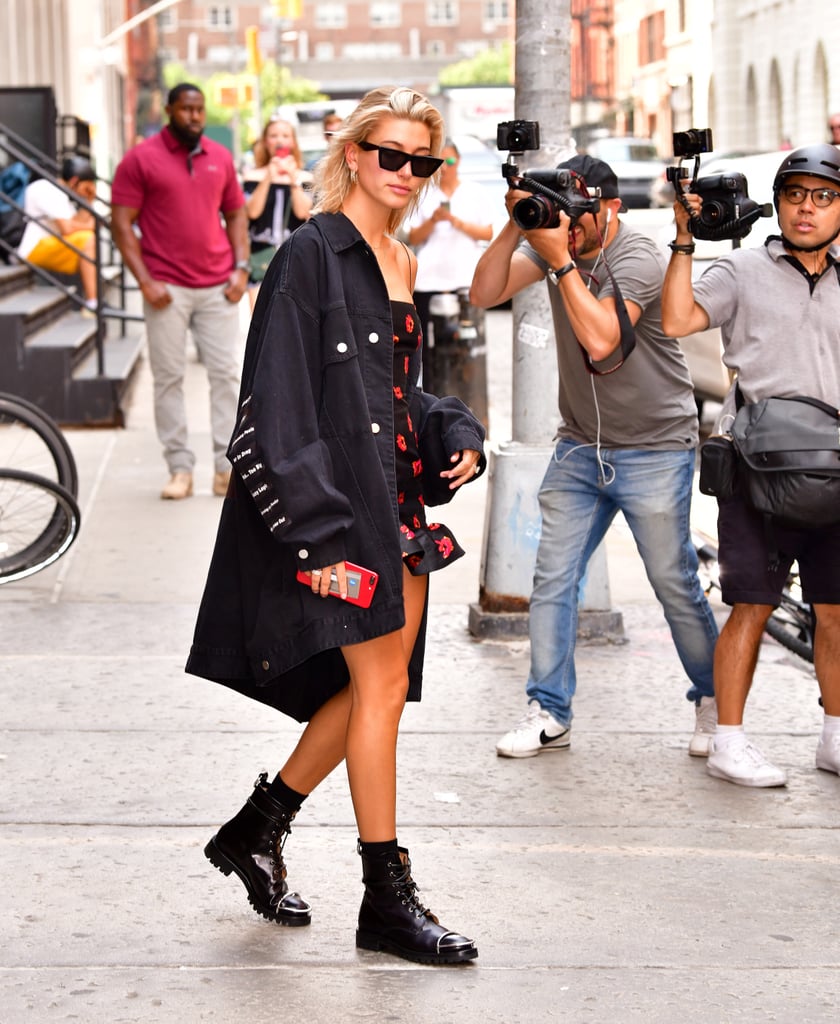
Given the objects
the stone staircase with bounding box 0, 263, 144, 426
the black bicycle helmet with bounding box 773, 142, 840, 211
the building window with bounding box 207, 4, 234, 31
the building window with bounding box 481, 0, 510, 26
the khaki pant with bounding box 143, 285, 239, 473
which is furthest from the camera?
the building window with bounding box 207, 4, 234, 31

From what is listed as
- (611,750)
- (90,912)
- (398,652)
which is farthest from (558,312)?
(90,912)

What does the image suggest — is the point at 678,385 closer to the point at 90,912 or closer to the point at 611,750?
the point at 611,750

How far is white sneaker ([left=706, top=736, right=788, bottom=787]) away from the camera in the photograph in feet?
17.1

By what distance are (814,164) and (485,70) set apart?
112276 millimetres

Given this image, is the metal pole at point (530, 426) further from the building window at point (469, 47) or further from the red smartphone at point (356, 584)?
the building window at point (469, 47)

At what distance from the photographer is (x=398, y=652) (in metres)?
3.87

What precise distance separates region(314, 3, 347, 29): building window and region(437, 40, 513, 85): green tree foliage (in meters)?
16.0

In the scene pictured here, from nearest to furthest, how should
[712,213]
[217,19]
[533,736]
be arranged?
[712,213]
[533,736]
[217,19]

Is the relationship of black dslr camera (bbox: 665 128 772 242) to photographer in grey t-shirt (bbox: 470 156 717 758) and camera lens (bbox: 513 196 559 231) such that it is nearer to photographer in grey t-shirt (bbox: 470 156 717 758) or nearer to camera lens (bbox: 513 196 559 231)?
photographer in grey t-shirt (bbox: 470 156 717 758)

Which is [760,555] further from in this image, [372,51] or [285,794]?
[372,51]

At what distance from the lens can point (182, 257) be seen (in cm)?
964

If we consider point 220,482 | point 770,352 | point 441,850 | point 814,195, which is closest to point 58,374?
point 220,482

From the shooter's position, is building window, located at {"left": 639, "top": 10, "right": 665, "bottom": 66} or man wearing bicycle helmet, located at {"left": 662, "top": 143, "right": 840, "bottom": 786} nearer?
man wearing bicycle helmet, located at {"left": 662, "top": 143, "right": 840, "bottom": 786}

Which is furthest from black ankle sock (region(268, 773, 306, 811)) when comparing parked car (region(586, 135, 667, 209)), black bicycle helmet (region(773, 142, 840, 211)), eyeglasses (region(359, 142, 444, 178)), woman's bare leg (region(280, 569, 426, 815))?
parked car (region(586, 135, 667, 209))
